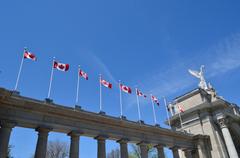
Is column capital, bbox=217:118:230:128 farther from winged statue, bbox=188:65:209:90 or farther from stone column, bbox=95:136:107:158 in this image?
stone column, bbox=95:136:107:158

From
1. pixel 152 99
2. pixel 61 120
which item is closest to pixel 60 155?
pixel 152 99

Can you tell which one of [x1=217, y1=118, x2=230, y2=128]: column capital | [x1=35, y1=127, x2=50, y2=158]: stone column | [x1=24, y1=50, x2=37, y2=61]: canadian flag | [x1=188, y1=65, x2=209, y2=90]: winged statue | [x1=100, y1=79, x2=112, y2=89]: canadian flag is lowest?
[x1=35, y1=127, x2=50, y2=158]: stone column

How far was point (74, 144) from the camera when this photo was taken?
23.1 metres

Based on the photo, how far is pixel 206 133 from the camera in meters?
37.3

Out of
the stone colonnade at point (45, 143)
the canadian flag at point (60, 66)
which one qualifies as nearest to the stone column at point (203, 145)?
the stone colonnade at point (45, 143)

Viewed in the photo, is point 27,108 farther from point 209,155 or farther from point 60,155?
point 60,155

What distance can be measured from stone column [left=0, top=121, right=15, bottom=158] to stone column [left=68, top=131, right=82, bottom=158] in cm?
628

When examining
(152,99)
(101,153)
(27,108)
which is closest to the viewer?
(27,108)

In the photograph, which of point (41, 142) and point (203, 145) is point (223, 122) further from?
point (41, 142)

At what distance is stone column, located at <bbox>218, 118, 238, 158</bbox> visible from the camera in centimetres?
3327

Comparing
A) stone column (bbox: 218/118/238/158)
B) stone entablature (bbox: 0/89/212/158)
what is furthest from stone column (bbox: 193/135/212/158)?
stone entablature (bbox: 0/89/212/158)

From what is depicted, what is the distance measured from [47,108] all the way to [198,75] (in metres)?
35.1

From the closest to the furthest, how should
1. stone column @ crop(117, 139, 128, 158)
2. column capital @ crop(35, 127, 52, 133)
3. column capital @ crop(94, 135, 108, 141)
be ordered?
column capital @ crop(35, 127, 52, 133), column capital @ crop(94, 135, 108, 141), stone column @ crop(117, 139, 128, 158)

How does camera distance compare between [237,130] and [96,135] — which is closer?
[96,135]
